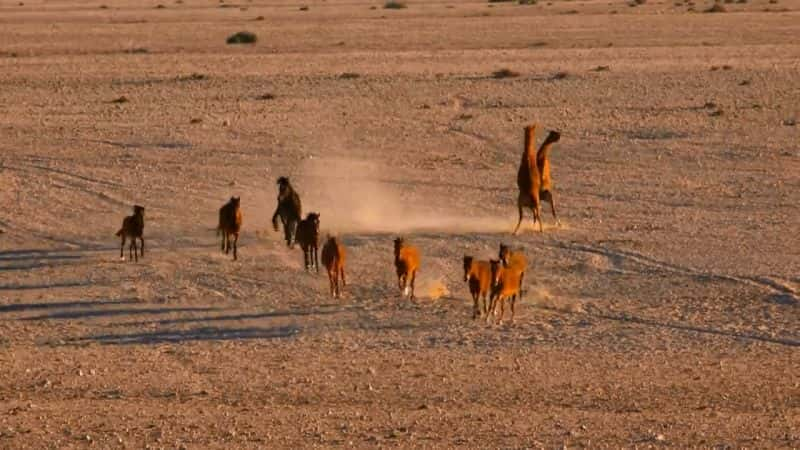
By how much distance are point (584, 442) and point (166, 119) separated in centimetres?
2062

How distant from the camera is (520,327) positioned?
1561cm

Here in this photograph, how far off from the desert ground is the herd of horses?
0.22 m

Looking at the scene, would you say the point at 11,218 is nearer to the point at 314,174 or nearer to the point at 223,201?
the point at 223,201

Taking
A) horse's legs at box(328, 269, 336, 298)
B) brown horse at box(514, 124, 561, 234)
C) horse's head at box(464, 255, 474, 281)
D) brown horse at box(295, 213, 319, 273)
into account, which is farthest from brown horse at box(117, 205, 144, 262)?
horse's head at box(464, 255, 474, 281)

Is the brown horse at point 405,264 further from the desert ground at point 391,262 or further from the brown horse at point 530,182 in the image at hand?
the brown horse at point 530,182

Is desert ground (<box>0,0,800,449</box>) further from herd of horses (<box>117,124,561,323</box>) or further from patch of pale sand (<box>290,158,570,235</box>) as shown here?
herd of horses (<box>117,124,561,323</box>)

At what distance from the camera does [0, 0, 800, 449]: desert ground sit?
12.9 m

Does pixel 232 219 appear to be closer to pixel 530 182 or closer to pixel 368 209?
pixel 530 182

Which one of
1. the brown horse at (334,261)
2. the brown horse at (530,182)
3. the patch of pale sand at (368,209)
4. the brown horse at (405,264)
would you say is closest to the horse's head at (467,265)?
the brown horse at (405,264)

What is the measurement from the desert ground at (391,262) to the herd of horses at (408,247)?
22 cm

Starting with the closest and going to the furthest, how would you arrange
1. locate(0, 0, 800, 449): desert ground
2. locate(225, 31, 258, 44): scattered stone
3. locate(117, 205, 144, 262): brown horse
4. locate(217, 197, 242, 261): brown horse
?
locate(0, 0, 800, 449): desert ground
locate(217, 197, 242, 261): brown horse
locate(117, 205, 144, 262): brown horse
locate(225, 31, 258, 44): scattered stone

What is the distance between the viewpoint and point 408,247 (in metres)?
16.9

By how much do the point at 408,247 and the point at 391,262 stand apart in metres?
1.78

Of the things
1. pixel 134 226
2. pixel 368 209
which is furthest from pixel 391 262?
pixel 368 209
